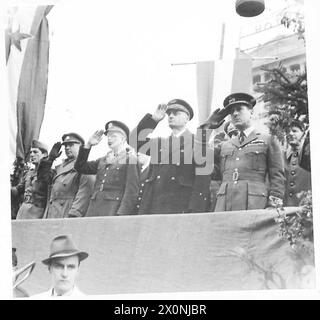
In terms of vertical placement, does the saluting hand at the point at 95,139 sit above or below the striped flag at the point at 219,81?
below

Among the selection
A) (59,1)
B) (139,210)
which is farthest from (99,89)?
(139,210)

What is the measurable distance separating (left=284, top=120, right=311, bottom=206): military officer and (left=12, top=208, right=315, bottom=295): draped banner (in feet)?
0.36

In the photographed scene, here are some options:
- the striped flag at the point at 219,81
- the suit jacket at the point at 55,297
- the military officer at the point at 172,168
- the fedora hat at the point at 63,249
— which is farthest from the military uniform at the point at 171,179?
the suit jacket at the point at 55,297

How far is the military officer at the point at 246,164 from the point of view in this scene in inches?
67.0

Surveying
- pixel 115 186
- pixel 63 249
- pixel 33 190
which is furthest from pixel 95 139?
pixel 63 249

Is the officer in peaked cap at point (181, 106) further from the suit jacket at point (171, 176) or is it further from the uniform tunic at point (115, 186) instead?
the uniform tunic at point (115, 186)

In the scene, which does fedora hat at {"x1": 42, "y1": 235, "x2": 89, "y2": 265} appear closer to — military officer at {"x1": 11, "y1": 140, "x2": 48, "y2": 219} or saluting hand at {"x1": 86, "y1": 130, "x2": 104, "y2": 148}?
military officer at {"x1": 11, "y1": 140, "x2": 48, "y2": 219}

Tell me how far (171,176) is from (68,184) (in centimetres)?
44

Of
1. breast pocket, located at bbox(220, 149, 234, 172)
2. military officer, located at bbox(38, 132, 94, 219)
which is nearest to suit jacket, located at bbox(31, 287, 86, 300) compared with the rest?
military officer, located at bbox(38, 132, 94, 219)

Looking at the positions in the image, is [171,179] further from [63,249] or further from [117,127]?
[63,249]

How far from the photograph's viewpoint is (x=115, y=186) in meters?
1.77

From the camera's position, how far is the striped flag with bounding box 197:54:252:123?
1738mm

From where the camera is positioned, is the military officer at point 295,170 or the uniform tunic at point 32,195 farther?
the uniform tunic at point 32,195
